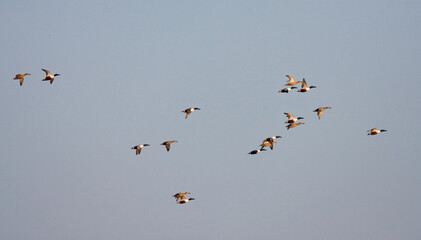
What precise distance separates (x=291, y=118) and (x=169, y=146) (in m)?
14.2

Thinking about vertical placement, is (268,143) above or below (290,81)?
below

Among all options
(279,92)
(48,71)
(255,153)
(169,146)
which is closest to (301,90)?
(279,92)

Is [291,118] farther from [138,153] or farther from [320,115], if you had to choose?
[138,153]

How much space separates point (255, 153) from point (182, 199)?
10710 mm

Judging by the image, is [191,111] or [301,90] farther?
[191,111]

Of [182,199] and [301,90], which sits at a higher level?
[301,90]

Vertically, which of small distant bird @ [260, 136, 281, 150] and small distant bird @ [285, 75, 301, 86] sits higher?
small distant bird @ [285, 75, 301, 86]

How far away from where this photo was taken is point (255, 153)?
88.2 meters

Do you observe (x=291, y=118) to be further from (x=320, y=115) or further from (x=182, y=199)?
(x=182, y=199)

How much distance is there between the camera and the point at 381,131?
91.1 meters

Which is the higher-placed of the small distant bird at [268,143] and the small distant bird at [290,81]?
the small distant bird at [290,81]

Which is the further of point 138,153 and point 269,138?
point 138,153

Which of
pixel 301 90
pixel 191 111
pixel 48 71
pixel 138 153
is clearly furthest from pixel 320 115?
pixel 48 71

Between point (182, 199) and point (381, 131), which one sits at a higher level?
point (381, 131)
